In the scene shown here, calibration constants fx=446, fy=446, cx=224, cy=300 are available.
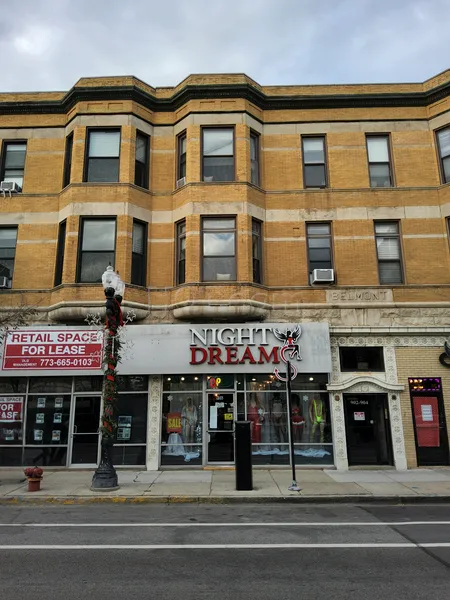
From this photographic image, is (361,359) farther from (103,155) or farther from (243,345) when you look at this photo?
(103,155)

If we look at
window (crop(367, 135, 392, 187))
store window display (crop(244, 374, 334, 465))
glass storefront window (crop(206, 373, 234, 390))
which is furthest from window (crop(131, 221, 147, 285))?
window (crop(367, 135, 392, 187))

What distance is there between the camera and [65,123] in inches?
630

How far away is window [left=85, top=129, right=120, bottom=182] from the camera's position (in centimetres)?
1505

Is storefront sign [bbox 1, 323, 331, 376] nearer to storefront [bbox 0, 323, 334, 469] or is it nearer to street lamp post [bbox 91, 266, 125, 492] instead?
storefront [bbox 0, 323, 334, 469]

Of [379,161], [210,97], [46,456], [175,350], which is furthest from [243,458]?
[210,97]

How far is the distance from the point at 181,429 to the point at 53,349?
460cm

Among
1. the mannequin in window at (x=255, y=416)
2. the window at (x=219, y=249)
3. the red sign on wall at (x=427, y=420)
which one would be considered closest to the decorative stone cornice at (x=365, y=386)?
the red sign on wall at (x=427, y=420)

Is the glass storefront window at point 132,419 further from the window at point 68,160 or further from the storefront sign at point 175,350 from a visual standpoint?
the window at point 68,160

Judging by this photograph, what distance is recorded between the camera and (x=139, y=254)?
1477 centimetres

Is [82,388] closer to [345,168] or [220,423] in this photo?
[220,423]

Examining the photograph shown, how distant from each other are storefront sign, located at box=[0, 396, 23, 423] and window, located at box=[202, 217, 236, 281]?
6968 millimetres

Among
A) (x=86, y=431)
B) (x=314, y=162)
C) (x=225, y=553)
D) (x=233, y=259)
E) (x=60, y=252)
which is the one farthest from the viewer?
(x=314, y=162)

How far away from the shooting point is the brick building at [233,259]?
13.5 metres

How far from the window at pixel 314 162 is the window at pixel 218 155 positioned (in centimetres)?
266
